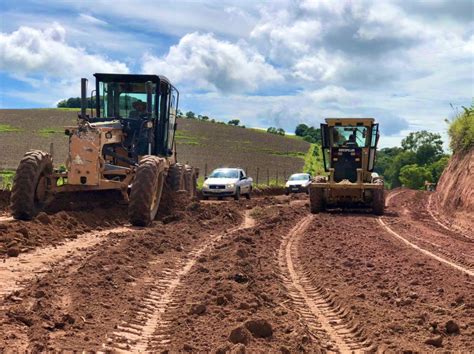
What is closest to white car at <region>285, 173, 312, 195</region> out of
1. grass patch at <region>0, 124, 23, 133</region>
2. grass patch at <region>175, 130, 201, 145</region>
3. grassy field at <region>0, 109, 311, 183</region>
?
grassy field at <region>0, 109, 311, 183</region>

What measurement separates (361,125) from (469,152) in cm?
1051

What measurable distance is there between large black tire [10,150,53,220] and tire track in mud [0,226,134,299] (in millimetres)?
1885

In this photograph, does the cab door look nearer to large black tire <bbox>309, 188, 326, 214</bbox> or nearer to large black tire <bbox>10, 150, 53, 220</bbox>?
large black tire <bbox>309, 188, 326, 214</bbox>

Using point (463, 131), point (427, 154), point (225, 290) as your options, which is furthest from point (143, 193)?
point (427, 154)

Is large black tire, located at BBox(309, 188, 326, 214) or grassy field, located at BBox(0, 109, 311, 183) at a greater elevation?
grassy field, located at BBox(0, 109, 311, 183)

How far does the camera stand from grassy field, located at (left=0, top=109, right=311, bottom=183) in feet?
183

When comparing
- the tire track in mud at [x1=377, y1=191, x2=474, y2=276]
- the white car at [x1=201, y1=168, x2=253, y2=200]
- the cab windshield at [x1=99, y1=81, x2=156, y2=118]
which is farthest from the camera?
the white car at [x1=201, y1=168, x2=253, y2=200]

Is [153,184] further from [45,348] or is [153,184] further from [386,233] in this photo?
[45,348]

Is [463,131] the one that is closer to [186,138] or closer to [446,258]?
[446,258]

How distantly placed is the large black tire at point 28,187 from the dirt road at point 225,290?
2.95 ft

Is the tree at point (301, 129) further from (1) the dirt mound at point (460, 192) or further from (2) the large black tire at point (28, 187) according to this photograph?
(2) the large black tire at point (28, 187)

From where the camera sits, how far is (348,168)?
2108cm

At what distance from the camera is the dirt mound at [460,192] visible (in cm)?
2079

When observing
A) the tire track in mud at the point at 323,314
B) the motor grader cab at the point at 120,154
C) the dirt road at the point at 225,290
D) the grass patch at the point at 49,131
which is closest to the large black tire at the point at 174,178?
the motor grader cab at the point at 120,154
